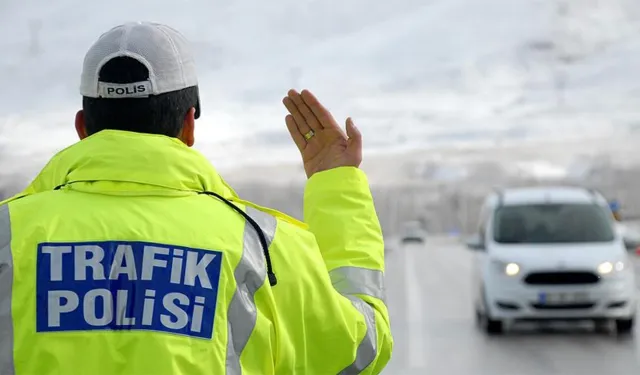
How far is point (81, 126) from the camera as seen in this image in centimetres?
275

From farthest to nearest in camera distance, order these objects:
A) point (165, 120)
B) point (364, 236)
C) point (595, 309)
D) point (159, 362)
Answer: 1. point (595, 309)
2. point (364, 236)
3. point (165, 120)
4. point (159, 362)

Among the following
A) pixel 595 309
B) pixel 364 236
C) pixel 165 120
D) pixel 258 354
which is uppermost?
pixel 165 120

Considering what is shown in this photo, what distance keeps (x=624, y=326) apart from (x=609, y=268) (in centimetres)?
72

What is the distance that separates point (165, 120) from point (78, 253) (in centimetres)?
33

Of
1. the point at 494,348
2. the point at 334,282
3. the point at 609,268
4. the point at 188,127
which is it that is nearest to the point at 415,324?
the point at 609,268

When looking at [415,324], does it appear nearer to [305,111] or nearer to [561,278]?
[561,278]

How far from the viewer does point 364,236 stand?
2.87 m

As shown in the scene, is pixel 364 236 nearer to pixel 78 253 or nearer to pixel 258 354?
pixel 258 354

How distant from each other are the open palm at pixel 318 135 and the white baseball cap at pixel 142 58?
13.7 inches

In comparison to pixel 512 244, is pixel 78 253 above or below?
above

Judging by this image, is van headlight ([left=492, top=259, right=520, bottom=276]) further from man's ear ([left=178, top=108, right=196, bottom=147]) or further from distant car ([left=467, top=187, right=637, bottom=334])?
man's ear ([left=178, top=108, right=196, bottom=147])

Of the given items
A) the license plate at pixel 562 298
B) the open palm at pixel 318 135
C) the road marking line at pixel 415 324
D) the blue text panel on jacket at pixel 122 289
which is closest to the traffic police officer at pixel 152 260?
the blue text panel on jacket at pixel 122 289

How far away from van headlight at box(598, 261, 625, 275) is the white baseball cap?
12950 millimetres

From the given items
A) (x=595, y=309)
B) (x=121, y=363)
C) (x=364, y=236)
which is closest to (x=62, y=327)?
(x=121, y=363)
